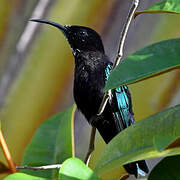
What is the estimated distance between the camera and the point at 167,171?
1.14 metres

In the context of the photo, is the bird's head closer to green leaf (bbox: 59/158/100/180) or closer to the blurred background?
the blurred background

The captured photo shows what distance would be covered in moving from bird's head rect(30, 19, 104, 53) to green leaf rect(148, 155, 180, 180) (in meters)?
1.26

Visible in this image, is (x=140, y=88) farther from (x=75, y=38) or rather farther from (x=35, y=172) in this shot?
(x=35, y=172)

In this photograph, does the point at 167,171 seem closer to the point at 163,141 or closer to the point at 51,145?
the point at 163,141

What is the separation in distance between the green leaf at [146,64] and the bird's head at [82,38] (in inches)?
48.8

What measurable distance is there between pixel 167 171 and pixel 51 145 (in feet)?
1.97

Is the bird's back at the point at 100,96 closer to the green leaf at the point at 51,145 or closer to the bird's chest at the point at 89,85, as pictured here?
the bird's chest at the point at 89,85

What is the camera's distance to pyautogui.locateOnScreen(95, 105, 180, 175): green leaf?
1.09m

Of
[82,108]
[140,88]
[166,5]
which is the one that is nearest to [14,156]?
[82,108]

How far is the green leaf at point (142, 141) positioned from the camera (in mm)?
1089

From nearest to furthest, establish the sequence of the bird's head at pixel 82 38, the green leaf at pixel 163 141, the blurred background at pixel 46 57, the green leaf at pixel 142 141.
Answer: the green leaf at pixel 163 141 < the green leaf at pixel 142 141 < the bird's head at pixel 82 38 < the blurred background at pixel 46 57

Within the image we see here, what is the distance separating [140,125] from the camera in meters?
1.17

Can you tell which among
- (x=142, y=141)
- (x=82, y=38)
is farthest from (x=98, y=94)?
(x=142, y=141)

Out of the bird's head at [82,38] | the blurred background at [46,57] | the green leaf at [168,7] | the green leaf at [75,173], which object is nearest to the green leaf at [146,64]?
the green leaf at [168,7]
